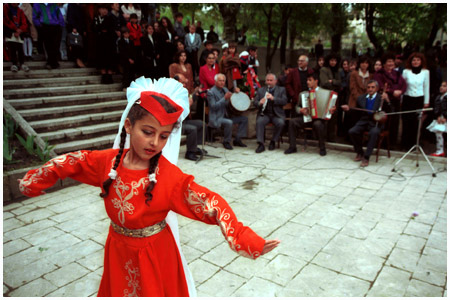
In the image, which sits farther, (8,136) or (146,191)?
(8,136)

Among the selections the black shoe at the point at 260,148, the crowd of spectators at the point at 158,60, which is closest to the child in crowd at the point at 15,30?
the crowd of spectators at the point at 158,60

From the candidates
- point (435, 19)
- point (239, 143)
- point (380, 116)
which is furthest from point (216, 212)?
point (435, 19)

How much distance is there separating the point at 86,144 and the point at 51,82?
248cm

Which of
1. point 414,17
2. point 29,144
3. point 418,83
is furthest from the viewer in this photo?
point 414,17

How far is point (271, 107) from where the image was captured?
836cm

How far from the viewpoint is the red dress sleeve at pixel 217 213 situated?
1.67 metres

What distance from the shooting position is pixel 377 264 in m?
3.49

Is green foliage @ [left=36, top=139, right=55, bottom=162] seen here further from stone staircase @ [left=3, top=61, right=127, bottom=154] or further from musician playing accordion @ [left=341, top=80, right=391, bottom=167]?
musician playing accordion @ [left=341, top=80, right=391, bottom=167]

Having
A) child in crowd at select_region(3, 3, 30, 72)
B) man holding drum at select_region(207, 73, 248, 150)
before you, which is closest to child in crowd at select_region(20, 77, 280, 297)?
man holding drum at select_region(207, 73, 248, 150)

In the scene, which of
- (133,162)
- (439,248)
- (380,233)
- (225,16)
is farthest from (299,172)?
(225,16)

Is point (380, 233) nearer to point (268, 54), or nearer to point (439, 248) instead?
point (439, 248)

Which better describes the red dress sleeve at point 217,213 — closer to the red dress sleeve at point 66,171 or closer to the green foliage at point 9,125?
the red dress sleeve at point 66,171

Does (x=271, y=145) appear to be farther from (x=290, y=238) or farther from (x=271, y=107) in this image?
(x=290, y=238)

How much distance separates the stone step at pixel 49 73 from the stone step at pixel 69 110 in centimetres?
137
